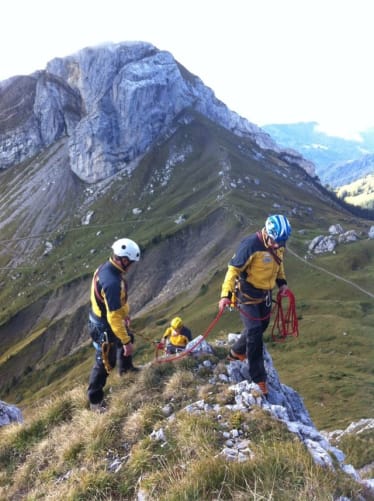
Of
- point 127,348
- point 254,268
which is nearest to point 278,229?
point 254,268

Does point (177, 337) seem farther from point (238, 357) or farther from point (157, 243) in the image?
point (157, 243)

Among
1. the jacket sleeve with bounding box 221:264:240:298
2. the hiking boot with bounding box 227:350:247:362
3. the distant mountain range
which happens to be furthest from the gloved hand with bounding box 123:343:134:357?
the distant mountain range

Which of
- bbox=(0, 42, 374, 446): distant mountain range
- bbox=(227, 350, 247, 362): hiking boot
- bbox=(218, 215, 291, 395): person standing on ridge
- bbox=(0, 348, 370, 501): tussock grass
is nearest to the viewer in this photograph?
bbox=(0, 348, 370, 501): tussock grass

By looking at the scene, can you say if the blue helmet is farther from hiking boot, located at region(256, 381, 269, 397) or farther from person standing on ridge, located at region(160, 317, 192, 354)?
person standing on ridge, located at region(160, 317, 192, 354)

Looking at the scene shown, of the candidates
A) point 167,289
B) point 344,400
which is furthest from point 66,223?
point 344,400

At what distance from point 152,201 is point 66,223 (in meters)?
38.2

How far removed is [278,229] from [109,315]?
17.0 feet

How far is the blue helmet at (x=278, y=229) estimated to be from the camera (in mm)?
10602

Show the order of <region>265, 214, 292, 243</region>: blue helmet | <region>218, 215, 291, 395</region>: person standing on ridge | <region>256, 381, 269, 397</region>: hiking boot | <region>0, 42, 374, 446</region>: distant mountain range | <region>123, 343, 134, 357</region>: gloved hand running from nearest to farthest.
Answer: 1. <region>265, 214, 292, 243</region>: blue helmet
2. <region>123, 343, 134, 357</region>: gloved hand
3. <region>218, 215, 291, 395</region>: person standing on ridge
4. <region>256, 381, 269, 397</region>: hiking boot
5. <region>0, 42, 374, 446</region>: distant mountain range

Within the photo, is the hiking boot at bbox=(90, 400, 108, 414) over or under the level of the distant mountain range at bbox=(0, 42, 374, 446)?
over

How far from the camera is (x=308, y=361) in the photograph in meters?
40.4

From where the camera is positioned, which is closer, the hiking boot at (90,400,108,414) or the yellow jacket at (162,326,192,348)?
the hiking boot at (90,400,108,414)

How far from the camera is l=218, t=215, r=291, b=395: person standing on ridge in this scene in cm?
1086

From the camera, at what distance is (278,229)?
10.6 m
